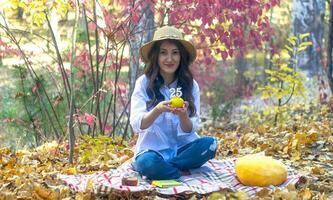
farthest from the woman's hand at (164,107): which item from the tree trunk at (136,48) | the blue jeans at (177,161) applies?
the tree trunk at (136,48)

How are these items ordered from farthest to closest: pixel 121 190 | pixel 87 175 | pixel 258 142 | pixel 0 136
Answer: pixel 0 136, pixel 258 142, pixel 87 175, pixel 121 190

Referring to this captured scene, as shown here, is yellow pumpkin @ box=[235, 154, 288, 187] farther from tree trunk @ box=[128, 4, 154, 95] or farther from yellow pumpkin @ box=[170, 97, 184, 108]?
tree trunk @ box=[128, 4, 154, 95]

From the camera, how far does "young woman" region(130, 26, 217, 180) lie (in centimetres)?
385

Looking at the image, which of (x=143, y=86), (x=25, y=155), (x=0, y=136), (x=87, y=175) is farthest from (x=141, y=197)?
(x=0, y=136)

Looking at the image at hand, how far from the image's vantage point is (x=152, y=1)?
16.3ft

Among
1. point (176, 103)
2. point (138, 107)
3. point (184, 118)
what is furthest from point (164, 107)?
point (138, 107)

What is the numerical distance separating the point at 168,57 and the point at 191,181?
850mm

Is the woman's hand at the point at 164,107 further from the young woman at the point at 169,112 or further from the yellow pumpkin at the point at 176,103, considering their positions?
the young woman at the point at 169,112

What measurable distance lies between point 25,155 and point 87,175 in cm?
114

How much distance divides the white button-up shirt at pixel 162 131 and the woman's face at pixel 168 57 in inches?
6.1

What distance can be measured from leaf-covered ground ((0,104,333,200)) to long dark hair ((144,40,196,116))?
73cm

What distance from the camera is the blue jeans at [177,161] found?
3.70m

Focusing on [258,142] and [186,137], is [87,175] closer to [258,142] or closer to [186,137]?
[186,137]

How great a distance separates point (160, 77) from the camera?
3994mm
